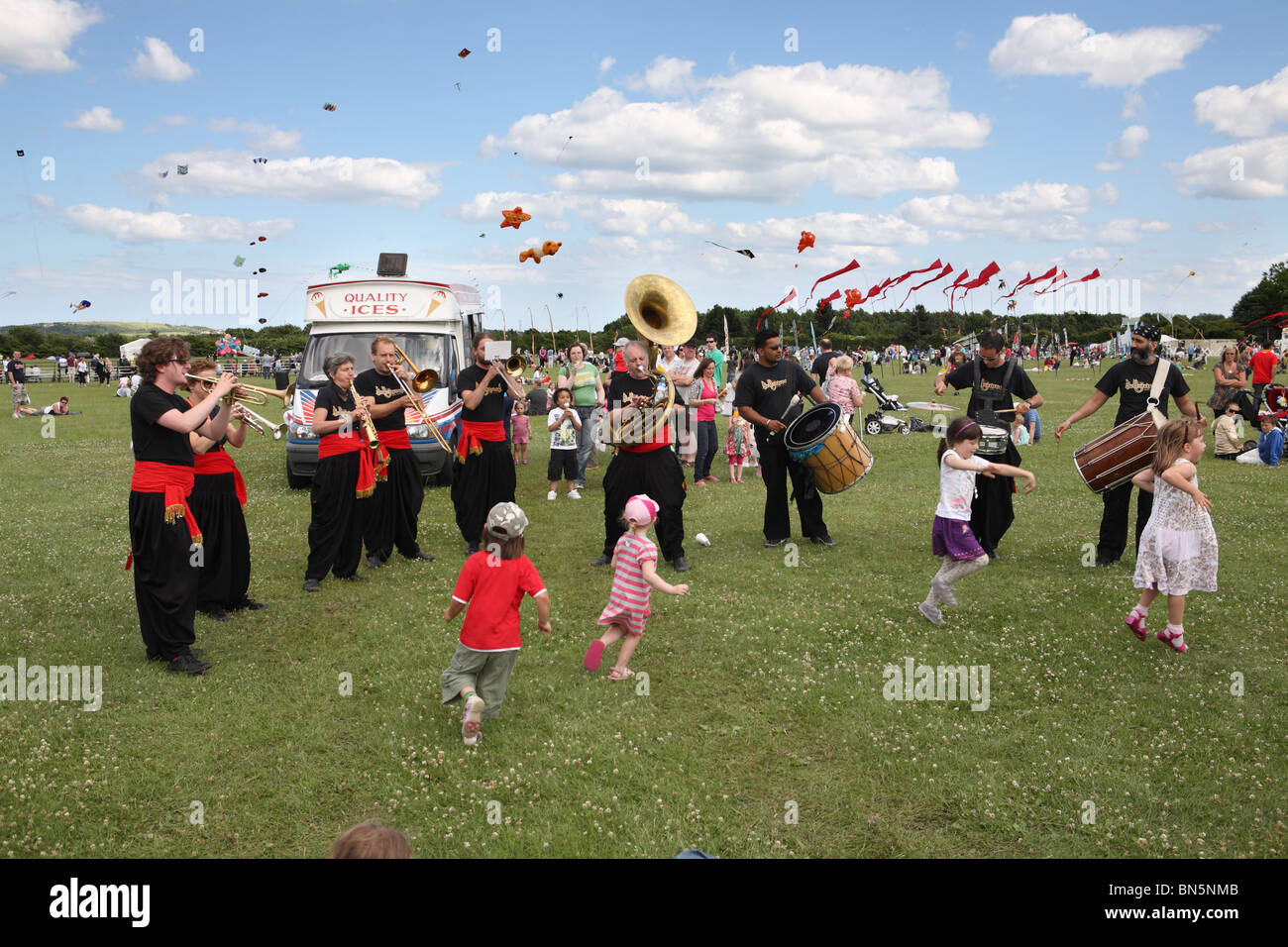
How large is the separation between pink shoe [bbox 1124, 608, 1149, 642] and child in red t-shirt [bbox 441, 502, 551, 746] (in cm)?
463

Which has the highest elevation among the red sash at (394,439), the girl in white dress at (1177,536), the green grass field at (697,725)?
the red sash at (394,439)

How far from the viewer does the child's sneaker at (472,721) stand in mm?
5180

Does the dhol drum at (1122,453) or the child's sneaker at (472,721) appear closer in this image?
the child's sneaker at (472,721)

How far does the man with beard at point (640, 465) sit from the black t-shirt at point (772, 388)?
135 centimetres

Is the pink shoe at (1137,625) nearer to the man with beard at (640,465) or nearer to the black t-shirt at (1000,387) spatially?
the black t-shirt at (1000,387)

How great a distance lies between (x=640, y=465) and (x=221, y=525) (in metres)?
3.90

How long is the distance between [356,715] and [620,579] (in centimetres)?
197

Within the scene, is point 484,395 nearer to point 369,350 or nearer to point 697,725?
point 697,725

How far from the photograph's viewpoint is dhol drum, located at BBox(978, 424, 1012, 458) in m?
8.47

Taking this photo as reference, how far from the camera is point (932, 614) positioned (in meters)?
7.15

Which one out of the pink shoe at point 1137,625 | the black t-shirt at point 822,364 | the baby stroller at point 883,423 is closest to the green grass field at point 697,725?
the pink shoe at point 1137,625
